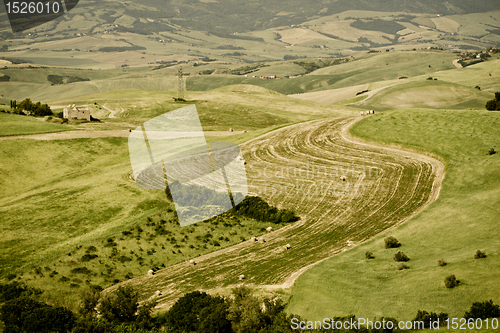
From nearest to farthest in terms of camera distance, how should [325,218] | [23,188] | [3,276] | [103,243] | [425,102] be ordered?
[3,276], [103,243], [325,218], [23,188], [425,102]

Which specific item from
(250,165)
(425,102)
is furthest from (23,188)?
(425,102)

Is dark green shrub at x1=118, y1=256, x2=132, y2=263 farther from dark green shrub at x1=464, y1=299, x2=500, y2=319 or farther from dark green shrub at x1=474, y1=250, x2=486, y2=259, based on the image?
dark green shrub at x1=474, y1=250, x2=486, y2=259

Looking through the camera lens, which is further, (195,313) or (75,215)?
(75,215)

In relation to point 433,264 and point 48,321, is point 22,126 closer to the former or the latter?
point 48,321

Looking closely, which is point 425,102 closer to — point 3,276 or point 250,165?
point 250,165

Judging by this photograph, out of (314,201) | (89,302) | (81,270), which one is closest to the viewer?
(89,302)

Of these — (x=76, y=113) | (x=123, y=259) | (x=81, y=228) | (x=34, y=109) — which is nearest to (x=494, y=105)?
(x=123, y=259)

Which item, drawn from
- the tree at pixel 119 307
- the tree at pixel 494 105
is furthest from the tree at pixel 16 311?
the tree at pixel 494 105

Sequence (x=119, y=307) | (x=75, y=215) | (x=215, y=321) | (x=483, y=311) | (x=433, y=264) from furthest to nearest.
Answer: (x=75, y=215), (x=119, y=307), (x=433, y=264), (x=215, y=321), (x=483, y=311)

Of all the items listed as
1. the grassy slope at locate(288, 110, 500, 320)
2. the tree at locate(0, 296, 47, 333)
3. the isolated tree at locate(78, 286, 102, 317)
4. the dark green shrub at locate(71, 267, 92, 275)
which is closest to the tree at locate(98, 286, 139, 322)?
the isolated tree at locate(78, 286, 102, 317)
